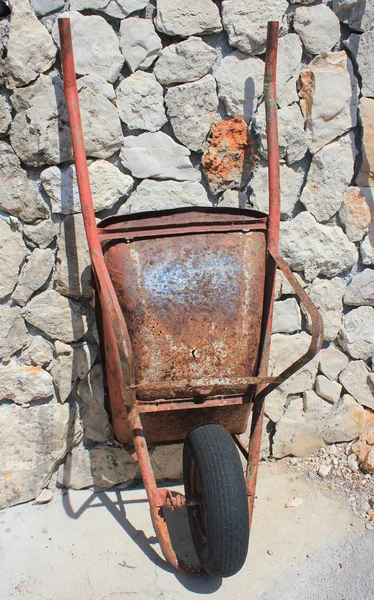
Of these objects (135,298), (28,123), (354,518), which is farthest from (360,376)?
(28,123)

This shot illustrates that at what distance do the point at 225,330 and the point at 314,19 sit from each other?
4.57 feet

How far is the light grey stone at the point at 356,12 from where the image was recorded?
7.44 feet

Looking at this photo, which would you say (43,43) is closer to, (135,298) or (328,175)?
(135,298)

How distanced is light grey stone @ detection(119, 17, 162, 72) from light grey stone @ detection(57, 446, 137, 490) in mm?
1642

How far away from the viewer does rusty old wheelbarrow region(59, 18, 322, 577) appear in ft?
5.82

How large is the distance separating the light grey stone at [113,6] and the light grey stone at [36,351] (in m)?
1.33

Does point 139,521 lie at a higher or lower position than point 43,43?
lower

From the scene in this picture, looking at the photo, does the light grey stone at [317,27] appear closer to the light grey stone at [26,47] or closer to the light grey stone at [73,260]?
the light grey stone at [26,47]

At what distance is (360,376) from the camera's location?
2.62 m

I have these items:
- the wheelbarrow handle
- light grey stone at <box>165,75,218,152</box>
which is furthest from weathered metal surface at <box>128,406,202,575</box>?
light grey stone at <box>165,75,218,152</box>

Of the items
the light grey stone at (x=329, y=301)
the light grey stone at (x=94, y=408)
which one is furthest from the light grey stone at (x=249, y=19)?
the light grey stone at (x=94, y=408)

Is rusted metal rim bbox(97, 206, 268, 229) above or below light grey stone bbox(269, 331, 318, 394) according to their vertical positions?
above

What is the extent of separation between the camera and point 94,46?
82.8 inches

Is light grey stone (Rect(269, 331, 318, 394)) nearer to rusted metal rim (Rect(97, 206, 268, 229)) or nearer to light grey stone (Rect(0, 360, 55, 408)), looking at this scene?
rusted metal rim (Rect(97, 206, 268, 229))
